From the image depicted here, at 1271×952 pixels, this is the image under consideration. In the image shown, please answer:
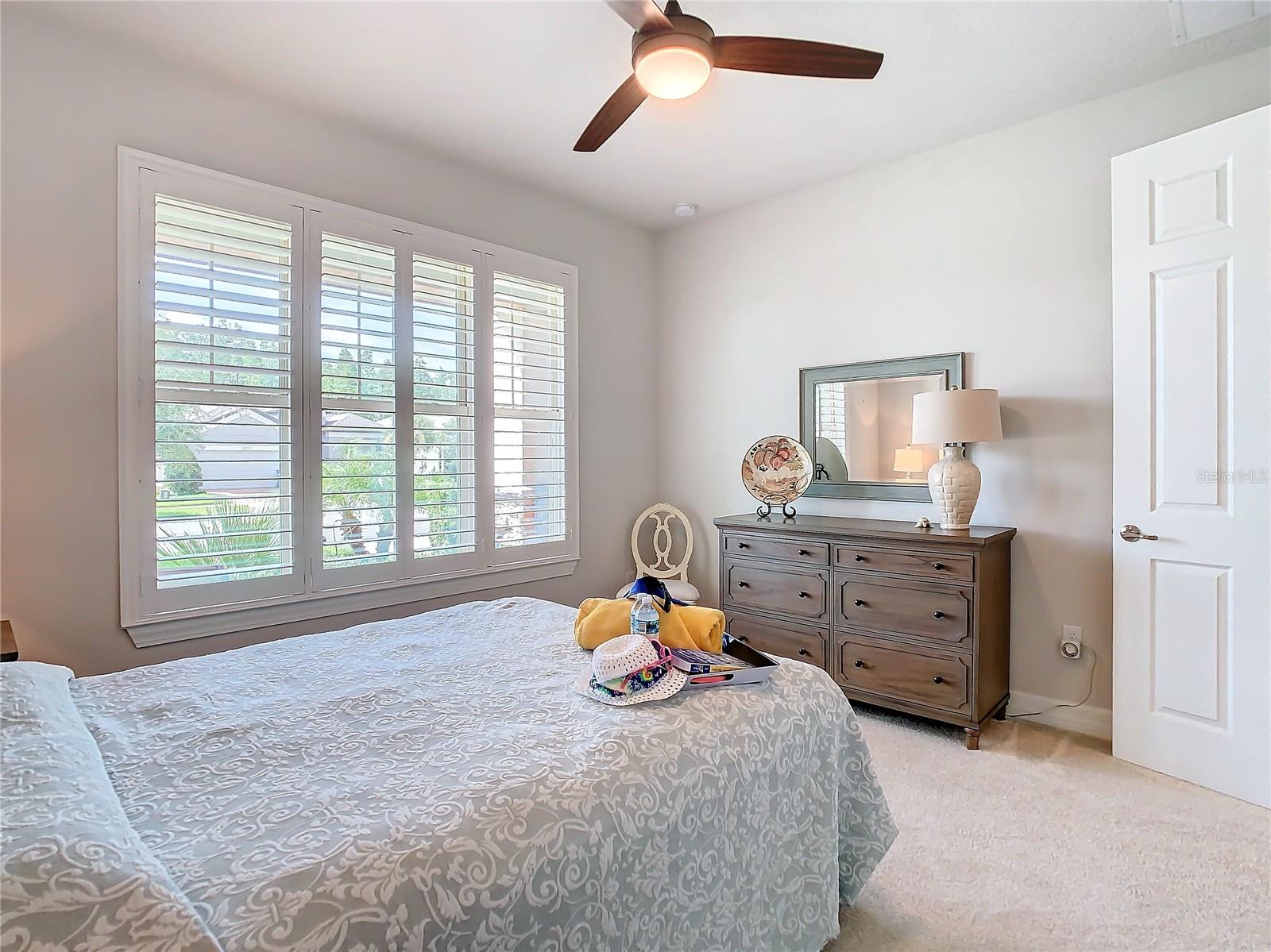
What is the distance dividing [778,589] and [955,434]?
110cm

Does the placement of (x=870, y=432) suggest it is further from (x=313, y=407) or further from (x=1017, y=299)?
(x=313, y=407)

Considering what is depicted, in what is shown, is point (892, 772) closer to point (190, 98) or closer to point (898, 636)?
point (898, 636)

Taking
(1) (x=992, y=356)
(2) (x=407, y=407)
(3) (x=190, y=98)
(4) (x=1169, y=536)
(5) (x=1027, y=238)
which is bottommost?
(4) (x=1169, y=536)

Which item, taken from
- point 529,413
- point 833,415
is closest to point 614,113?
point 529,413

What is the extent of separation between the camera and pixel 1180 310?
240 centimetres

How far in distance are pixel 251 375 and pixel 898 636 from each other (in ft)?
9.77

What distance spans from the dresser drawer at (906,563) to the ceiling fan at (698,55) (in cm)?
185

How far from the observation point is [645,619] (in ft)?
5.19

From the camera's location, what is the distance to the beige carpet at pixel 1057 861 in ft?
5.38

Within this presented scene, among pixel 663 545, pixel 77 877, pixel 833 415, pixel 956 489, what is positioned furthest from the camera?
pixel 663 545

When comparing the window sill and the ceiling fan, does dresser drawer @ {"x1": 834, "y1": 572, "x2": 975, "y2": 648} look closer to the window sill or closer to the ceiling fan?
the window sill

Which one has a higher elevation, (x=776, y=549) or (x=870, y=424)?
(x=870, y=424)

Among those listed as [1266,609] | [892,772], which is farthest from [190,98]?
[1266,609]

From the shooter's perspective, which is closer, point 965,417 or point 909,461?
point 965,417
